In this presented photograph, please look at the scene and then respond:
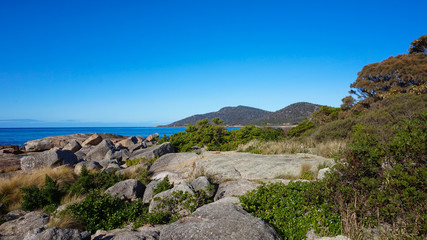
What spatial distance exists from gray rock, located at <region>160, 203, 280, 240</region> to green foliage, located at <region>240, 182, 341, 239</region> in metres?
0.59

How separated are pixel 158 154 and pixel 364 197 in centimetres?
1123

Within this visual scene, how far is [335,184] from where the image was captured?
480 centimetres

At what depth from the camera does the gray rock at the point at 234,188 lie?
6.71m

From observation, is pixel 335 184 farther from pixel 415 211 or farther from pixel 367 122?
pixel 367 122

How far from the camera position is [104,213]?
640 cm

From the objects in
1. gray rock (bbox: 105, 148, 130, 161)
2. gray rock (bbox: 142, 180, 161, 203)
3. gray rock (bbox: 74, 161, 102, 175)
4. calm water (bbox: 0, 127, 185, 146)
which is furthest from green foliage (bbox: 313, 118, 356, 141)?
calm water (bbox: 0, 127, 185, 146)

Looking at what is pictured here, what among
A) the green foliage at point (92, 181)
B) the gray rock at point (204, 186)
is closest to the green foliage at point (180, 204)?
the gray rock at point (204, 186)

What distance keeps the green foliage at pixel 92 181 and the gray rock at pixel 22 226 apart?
8.77 feet

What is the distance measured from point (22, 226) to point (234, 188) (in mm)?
5365

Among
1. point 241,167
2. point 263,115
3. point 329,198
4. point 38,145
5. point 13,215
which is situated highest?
point 263,115

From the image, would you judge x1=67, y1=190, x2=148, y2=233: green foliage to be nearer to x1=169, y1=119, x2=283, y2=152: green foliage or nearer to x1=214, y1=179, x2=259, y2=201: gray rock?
x1=214, y1=179, x2=259, y2=201: gray rock

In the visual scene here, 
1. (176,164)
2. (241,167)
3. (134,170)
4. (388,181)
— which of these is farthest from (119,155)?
(388,181)

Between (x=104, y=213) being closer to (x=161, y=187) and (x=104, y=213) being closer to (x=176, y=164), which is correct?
(x=161, y=187)

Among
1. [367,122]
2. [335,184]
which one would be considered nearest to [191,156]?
[335,184]
